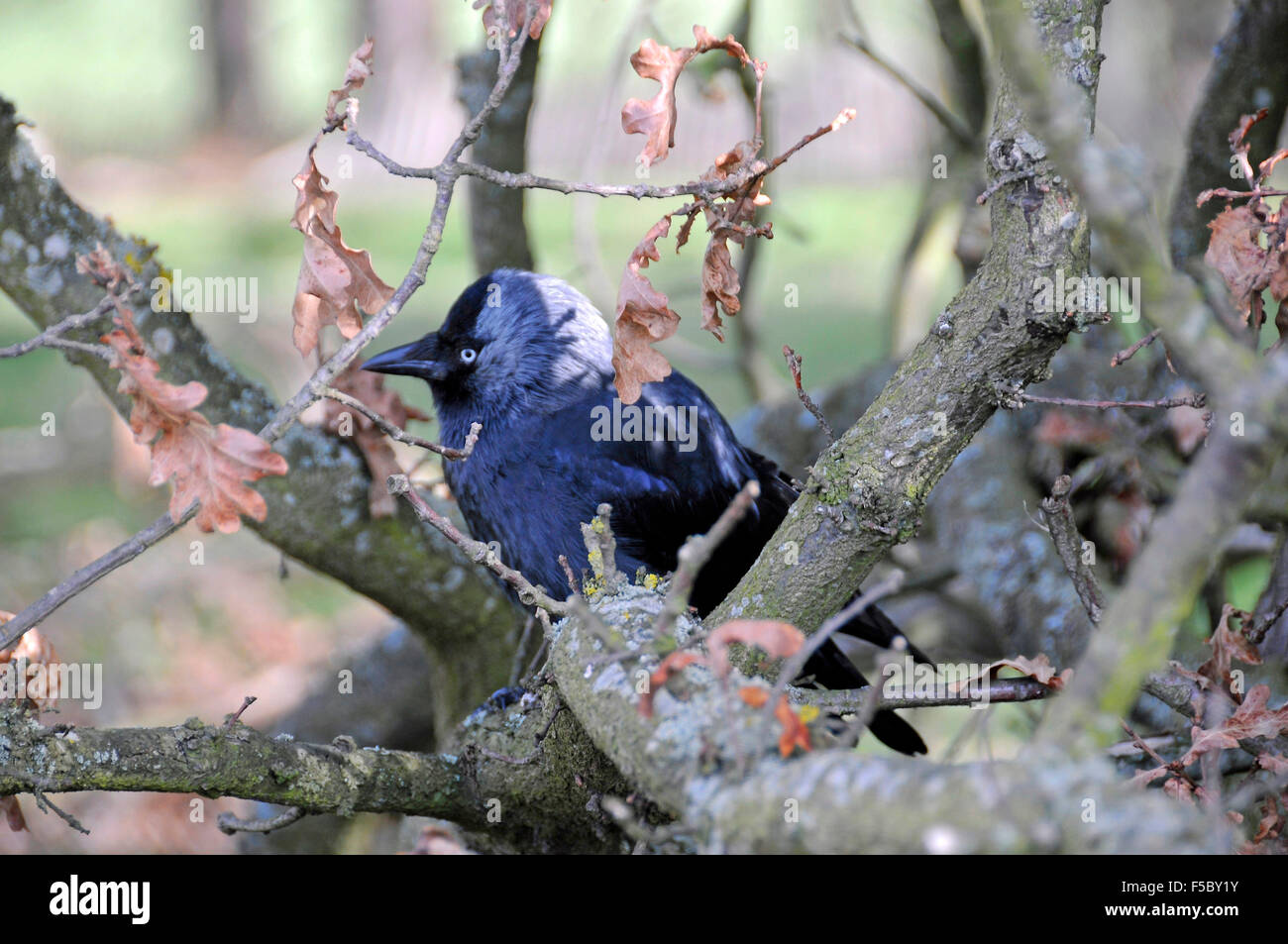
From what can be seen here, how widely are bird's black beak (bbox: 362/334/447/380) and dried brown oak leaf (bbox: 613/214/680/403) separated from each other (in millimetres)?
1424

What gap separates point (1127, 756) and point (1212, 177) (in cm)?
170

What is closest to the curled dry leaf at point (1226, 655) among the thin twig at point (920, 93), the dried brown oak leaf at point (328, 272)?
the dried brown oak leaf at point (328, 272)

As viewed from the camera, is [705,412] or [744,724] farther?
[705,412]

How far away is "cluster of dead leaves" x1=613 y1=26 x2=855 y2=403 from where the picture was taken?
2018 mm

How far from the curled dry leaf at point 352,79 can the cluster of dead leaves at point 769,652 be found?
3.73ft

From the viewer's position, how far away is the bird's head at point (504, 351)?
3.46 metres

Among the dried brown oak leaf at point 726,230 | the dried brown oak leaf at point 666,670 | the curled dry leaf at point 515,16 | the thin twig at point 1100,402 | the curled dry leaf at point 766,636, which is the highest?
the curled dry leaf at point 515,16

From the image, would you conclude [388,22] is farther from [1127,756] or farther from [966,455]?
[1127,756]

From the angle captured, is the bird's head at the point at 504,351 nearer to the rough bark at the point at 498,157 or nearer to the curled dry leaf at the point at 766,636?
the rough bark at the point at 498,157

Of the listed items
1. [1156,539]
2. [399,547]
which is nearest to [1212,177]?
[399,547]

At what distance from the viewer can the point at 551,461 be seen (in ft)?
10.6

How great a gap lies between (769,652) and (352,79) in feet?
4.08

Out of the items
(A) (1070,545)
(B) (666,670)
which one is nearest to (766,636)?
(B) (666,670)

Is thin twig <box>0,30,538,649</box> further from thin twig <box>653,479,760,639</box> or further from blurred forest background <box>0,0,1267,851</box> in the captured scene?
blurred forest background <box>0,0,1267,851</box>
